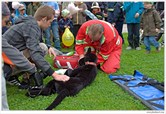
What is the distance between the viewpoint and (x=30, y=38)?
361 centimetres

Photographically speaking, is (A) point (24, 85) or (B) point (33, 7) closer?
(A) point (24, 85)

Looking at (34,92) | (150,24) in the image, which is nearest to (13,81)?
(34,92)

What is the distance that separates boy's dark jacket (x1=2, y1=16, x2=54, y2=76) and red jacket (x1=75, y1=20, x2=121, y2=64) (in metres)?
1.47

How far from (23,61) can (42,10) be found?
88cm

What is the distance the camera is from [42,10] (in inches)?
146

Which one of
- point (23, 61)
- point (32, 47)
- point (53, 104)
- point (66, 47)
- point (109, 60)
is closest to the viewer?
point (23, 61)

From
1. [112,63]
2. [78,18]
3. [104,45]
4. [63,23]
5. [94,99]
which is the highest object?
[78,18]

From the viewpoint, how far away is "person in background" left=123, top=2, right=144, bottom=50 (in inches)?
290

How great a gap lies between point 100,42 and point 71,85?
1549 mm

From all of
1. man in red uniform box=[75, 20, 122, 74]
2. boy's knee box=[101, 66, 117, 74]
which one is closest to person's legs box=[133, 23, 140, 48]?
man in red uniform box=[75, 20, 122, 74]

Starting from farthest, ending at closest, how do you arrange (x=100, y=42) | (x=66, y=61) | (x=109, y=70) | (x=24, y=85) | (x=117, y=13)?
(x=117, y=13) < (x=66, y=61) < (x=100, y=42) < (x=109, y=70) < (x=24, y=85)

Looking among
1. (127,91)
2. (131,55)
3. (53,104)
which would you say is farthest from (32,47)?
(131,55)

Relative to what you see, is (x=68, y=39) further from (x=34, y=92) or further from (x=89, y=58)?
(x=34, y=92)

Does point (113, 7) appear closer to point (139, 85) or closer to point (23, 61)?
point (139, 85)
